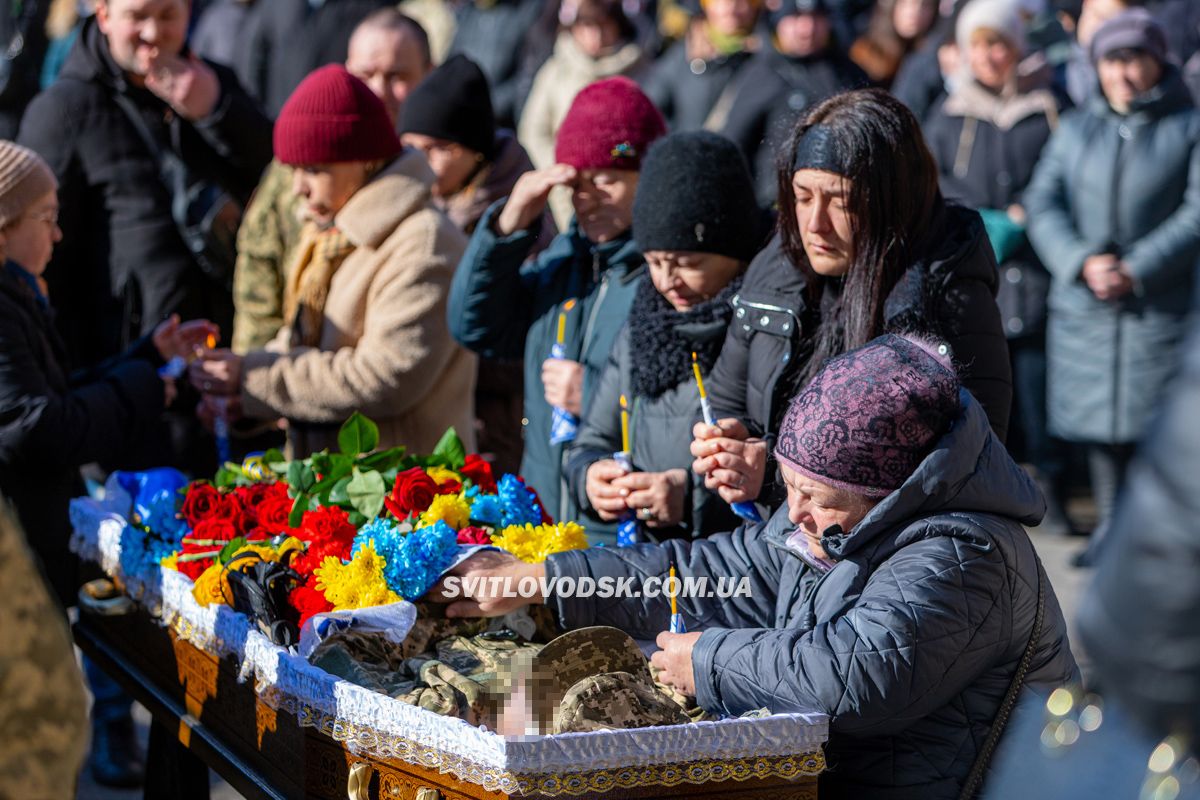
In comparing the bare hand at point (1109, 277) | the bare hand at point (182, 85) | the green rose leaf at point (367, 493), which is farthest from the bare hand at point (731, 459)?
the bare hand at point (1109, 277)

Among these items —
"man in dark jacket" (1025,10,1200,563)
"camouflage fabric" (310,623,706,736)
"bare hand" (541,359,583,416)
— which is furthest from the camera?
"man in dark jacket" (1025,10,1200,563)

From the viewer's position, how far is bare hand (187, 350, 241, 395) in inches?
165

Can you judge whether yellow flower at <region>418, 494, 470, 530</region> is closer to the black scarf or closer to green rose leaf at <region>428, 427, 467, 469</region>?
green rose leaf at <region>428, 427, 467, 469</region>

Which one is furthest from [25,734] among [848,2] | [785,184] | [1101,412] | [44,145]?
[848,2]

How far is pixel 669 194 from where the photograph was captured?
10.8 feet

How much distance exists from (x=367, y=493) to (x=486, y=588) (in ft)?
1.58

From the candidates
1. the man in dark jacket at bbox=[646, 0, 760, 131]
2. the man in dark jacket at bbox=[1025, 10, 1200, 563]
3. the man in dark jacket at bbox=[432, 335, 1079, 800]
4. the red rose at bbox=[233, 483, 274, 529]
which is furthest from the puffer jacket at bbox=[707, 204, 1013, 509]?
the man in dark jacket at bbox=[646, 0, 760, 131]

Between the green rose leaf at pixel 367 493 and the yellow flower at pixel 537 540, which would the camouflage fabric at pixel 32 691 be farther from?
the green rose leaf at pixel 367 493

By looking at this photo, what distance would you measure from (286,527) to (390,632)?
1.79ft

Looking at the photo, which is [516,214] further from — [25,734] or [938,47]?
[938,47]

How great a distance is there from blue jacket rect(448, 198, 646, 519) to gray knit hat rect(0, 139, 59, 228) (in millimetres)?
1057

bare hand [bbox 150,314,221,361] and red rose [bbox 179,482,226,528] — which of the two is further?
bare hand [bbox 150,314,221,361]

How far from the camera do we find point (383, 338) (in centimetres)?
404

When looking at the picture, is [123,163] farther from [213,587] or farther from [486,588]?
[486,588]
